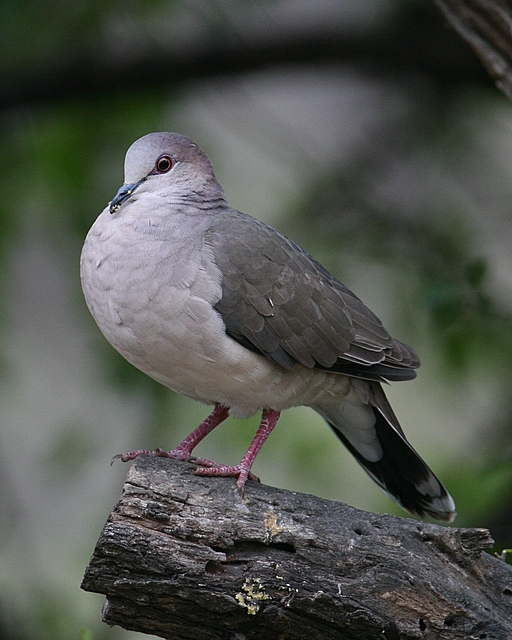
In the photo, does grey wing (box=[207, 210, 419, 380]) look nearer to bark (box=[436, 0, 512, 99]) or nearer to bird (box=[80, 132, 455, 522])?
bird (box=[80, 132, 455, 522])

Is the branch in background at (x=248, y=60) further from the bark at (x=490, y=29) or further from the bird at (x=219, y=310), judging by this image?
the bird at (x=219, y=310)

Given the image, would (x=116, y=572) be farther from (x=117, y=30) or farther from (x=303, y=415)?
(x=117, y=30)

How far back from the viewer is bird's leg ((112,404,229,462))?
3350mm

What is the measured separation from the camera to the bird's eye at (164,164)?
3.56 m

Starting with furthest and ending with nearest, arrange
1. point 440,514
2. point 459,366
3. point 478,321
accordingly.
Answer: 1. point 459,366
2. point 478,321
3. point 440,514

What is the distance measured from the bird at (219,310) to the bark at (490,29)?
45.9 inches

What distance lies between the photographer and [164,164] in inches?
141

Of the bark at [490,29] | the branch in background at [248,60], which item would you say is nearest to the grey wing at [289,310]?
the bark at [490,29]

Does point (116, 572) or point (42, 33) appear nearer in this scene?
point (116, 572)

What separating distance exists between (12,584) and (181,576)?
9.64ft

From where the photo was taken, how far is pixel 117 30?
18.7ft

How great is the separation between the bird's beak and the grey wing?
34cm

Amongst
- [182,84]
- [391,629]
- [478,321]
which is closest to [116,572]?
[391,629]

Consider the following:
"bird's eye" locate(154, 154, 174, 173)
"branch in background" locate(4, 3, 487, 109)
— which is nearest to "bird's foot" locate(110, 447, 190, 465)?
"bird's eye" locate(154, 154, 174, 173)
